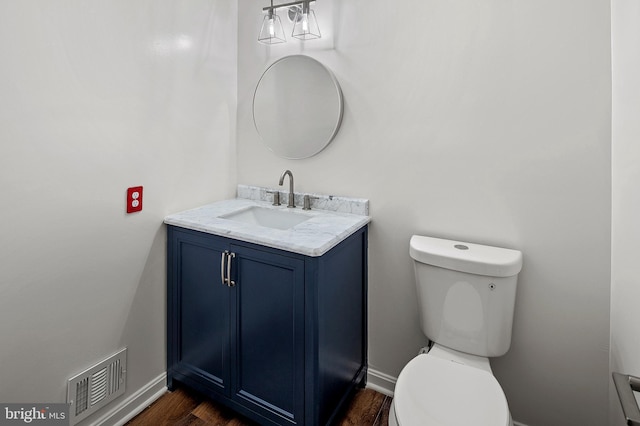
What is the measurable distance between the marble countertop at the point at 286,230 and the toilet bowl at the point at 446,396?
1.84 ft

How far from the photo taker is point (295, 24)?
183 cm

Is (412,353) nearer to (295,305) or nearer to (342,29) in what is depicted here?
(295,305)

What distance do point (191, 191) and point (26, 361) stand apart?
982mm

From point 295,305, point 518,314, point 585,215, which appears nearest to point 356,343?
point 295,305

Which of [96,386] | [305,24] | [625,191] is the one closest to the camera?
[625,191]

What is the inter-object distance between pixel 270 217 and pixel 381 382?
1.07 meters

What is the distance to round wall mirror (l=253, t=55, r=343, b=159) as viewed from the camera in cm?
182

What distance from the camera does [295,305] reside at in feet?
4.57

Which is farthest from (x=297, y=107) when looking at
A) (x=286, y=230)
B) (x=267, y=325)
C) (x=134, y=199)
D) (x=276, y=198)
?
(x=267, y=325)

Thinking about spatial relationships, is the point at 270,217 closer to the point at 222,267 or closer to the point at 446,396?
the point at 222,267

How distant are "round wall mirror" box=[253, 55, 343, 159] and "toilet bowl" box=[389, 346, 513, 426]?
1.18m

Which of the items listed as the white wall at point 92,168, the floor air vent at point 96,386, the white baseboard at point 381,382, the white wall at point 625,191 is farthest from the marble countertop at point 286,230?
the white wall at point 625,191

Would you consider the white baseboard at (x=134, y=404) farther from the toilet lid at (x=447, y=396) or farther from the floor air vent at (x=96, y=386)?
the toilet lid at (x=447, y=396)

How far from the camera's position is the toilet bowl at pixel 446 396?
1050 millimetres
